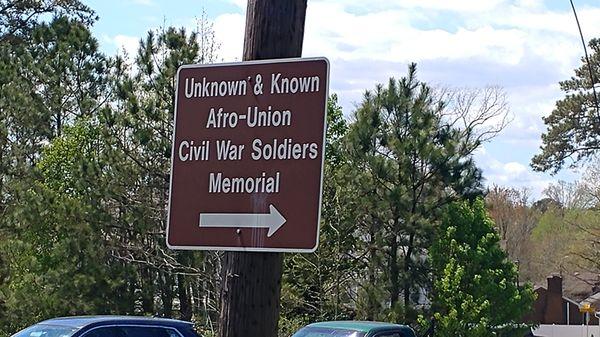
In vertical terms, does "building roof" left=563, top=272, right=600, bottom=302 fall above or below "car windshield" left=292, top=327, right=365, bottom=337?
above

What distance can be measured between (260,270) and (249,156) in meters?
0.52

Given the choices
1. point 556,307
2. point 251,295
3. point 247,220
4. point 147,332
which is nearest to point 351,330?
point 147,332

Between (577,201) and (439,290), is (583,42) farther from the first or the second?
(577,201)

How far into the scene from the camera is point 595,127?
3900 centimetres

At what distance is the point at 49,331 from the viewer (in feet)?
33.3

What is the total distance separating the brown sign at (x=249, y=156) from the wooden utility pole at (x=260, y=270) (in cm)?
23

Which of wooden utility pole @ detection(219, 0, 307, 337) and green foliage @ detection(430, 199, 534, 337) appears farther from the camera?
green foliage @ detection(430, 199, 534, 337)

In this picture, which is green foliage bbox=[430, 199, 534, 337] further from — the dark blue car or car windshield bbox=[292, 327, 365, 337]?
the dark blue car

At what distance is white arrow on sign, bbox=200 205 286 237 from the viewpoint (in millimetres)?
4031

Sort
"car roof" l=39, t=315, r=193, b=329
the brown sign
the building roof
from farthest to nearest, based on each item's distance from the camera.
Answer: the building roof → "car roof" l=39, t=315, r=193, b=329 → the brown sign

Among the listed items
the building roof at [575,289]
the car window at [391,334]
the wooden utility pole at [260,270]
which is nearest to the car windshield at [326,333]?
the car window at [391,334]

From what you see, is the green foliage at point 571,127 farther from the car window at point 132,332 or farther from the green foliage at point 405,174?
the car window at point 132,332

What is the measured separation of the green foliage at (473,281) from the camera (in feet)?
79.3

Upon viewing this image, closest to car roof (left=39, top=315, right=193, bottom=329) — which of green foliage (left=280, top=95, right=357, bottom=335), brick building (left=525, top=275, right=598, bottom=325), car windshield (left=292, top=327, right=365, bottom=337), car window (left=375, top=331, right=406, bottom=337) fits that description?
car windshield (left=292, top=327, right=365, bottom=337)
